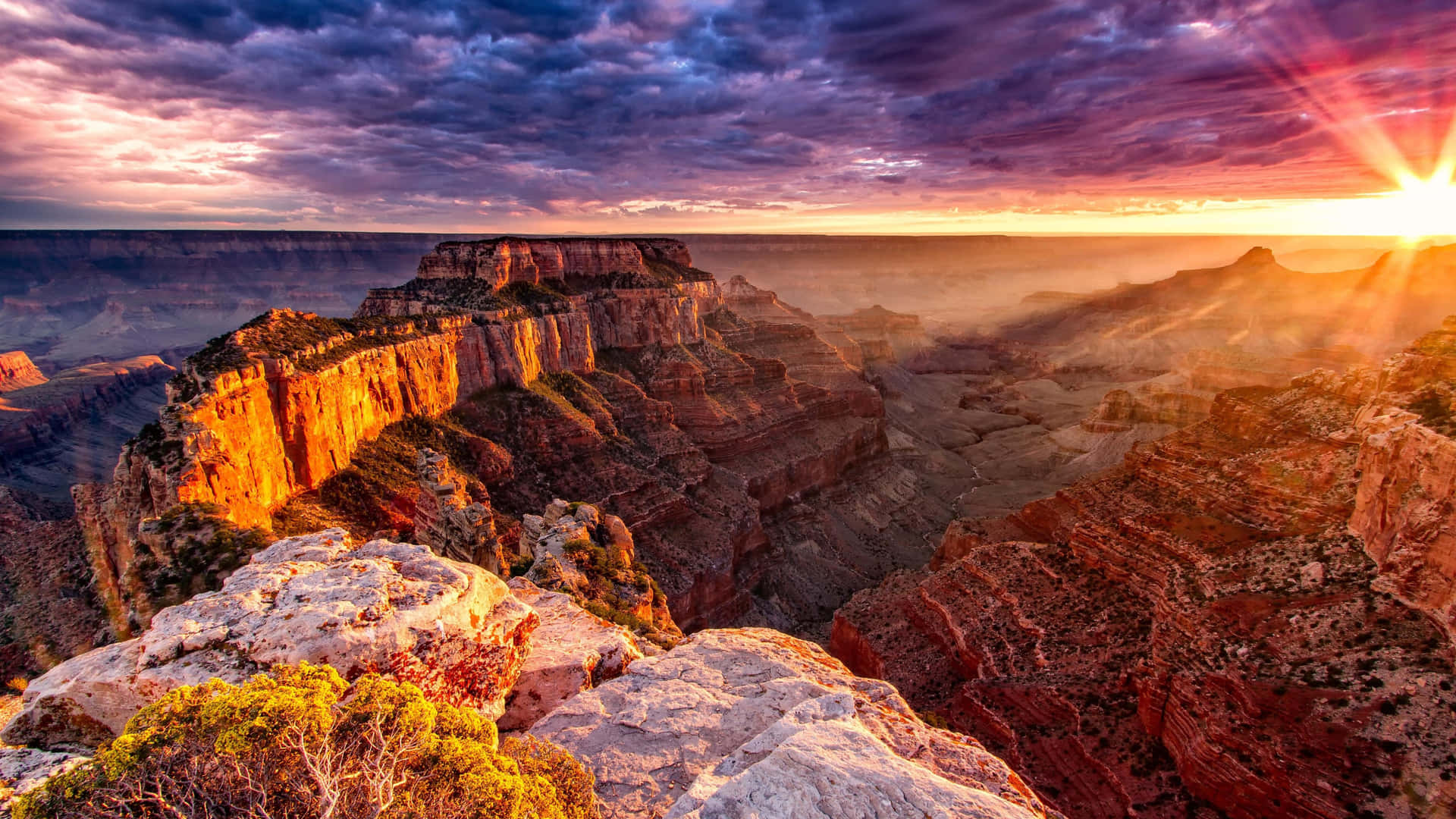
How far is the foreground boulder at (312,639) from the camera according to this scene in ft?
36.3

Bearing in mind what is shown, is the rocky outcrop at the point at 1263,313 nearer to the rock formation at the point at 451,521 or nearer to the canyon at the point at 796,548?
the canyon at the point at 796,548

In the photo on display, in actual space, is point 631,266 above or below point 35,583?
above

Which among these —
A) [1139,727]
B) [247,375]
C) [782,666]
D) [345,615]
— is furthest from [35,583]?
[1139,727]

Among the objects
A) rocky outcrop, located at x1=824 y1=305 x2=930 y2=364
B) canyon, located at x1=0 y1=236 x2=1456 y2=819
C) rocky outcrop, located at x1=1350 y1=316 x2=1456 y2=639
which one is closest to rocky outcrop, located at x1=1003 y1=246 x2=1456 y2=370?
rocky outcrop, located at x1=824 y1=305 x2=930 y2=364

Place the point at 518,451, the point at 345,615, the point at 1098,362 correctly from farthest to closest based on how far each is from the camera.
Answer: the point at 1098,362 → the point at 518,451 → the point at 345,615

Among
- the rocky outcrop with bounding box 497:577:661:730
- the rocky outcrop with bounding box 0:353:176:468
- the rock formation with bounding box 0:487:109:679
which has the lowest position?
the rocky outcrop with bounding box 0:353:176:468

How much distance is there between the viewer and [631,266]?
79.2 m

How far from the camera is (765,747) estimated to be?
42.5 ft

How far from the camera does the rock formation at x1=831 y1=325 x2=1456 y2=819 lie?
21281mm

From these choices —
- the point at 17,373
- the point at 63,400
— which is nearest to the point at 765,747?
the point at 63,400

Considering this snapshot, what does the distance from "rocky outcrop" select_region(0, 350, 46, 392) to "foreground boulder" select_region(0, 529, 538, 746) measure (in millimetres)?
166035

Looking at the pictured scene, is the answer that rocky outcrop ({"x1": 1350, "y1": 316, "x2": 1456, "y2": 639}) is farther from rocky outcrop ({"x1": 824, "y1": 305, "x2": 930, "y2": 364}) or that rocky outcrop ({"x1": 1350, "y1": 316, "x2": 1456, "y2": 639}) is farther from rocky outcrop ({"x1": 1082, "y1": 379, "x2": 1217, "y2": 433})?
rocky outcrop ({"x1": 824, "y1": 305, "x2": 930, "y2": 364})

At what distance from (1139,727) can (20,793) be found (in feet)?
110

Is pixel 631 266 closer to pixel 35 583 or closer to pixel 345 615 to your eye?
pixel 35 583
